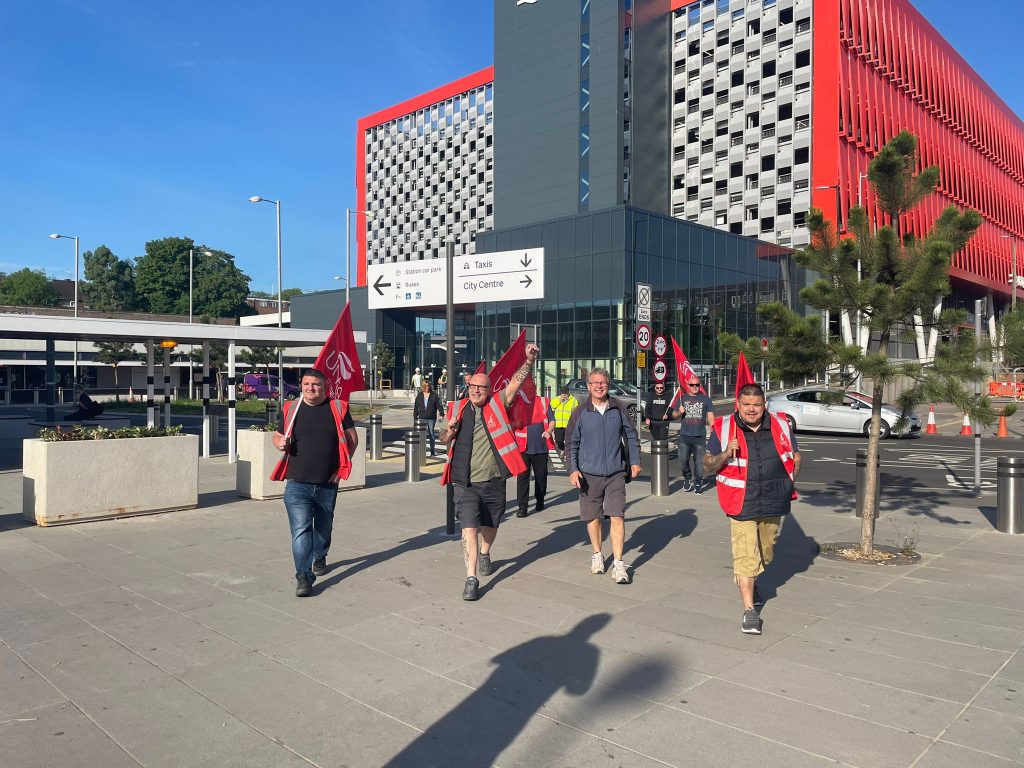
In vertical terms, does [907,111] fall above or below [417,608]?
above

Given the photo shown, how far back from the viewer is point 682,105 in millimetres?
61094

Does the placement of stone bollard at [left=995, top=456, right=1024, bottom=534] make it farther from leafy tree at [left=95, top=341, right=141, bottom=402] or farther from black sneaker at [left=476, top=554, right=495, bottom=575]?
leafy tree at [left=95, top=341, right=141, bottom=402]

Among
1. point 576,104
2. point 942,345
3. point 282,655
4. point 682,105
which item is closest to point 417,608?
point 282,655

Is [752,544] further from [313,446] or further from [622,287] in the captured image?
[622,287]

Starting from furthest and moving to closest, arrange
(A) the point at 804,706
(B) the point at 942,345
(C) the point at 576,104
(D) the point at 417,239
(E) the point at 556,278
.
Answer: (D) the point at 417,239
(C) the point at 576,104
(E) the point at 556,278
(B) the point at 942,345
(A) the point at 804,706

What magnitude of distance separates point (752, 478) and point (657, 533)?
12.3ft

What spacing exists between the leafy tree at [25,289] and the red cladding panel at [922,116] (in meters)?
81.8

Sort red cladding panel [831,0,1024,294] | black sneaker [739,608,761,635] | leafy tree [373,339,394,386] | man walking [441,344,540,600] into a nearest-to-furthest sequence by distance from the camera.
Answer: black sneaker [739,608,761,635], man walking [441,344,540,600], red cladding panel [831,0,1024,294], leafy tree [373,339,394,386]

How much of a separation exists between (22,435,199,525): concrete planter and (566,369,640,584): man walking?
5393mm

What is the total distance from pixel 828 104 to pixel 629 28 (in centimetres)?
1353

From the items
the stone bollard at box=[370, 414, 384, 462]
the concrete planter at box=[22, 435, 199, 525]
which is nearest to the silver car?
the stone bollard at box=[370, 414, 384, 462]

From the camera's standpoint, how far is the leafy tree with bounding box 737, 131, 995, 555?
7652 millimetres

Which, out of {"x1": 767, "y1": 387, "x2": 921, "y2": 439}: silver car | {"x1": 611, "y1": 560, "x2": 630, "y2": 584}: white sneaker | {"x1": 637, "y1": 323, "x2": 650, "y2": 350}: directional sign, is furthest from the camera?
{"x1": 767, "y1": 387, "x2": 921, "y2": 439}: silver car

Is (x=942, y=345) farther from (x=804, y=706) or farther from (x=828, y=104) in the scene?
(x=828, y=104)
